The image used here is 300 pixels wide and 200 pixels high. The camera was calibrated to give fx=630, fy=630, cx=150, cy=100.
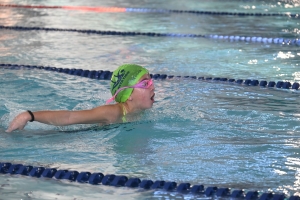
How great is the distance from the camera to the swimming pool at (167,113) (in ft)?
11.8

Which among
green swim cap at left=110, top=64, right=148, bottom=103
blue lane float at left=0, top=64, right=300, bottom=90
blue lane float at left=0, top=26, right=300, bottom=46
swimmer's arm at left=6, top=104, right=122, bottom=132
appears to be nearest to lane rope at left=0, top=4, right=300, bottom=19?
blue lane float at left=0, top=26, right=300, bottom=46

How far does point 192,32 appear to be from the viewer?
9.31 m

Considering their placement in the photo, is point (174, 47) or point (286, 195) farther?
point (174, 47)

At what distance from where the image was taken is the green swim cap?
176 inches

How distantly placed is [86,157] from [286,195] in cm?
133

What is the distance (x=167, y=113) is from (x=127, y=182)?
62.5 inches

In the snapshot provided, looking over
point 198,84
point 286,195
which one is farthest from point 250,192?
point 198,84

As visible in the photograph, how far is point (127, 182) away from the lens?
3426 mm

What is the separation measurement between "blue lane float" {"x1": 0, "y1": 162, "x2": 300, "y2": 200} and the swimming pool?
0.18 ft

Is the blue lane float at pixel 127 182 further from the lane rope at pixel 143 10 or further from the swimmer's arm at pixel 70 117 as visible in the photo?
the lane rope at pixel 143 10

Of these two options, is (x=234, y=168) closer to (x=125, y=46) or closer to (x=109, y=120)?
(x=109, y=120)

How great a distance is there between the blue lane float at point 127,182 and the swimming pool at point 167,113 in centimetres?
6

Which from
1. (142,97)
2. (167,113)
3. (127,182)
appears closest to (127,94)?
(142,97)

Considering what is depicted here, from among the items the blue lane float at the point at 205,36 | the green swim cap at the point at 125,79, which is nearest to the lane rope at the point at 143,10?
the blue lane float at the point at 205,36
